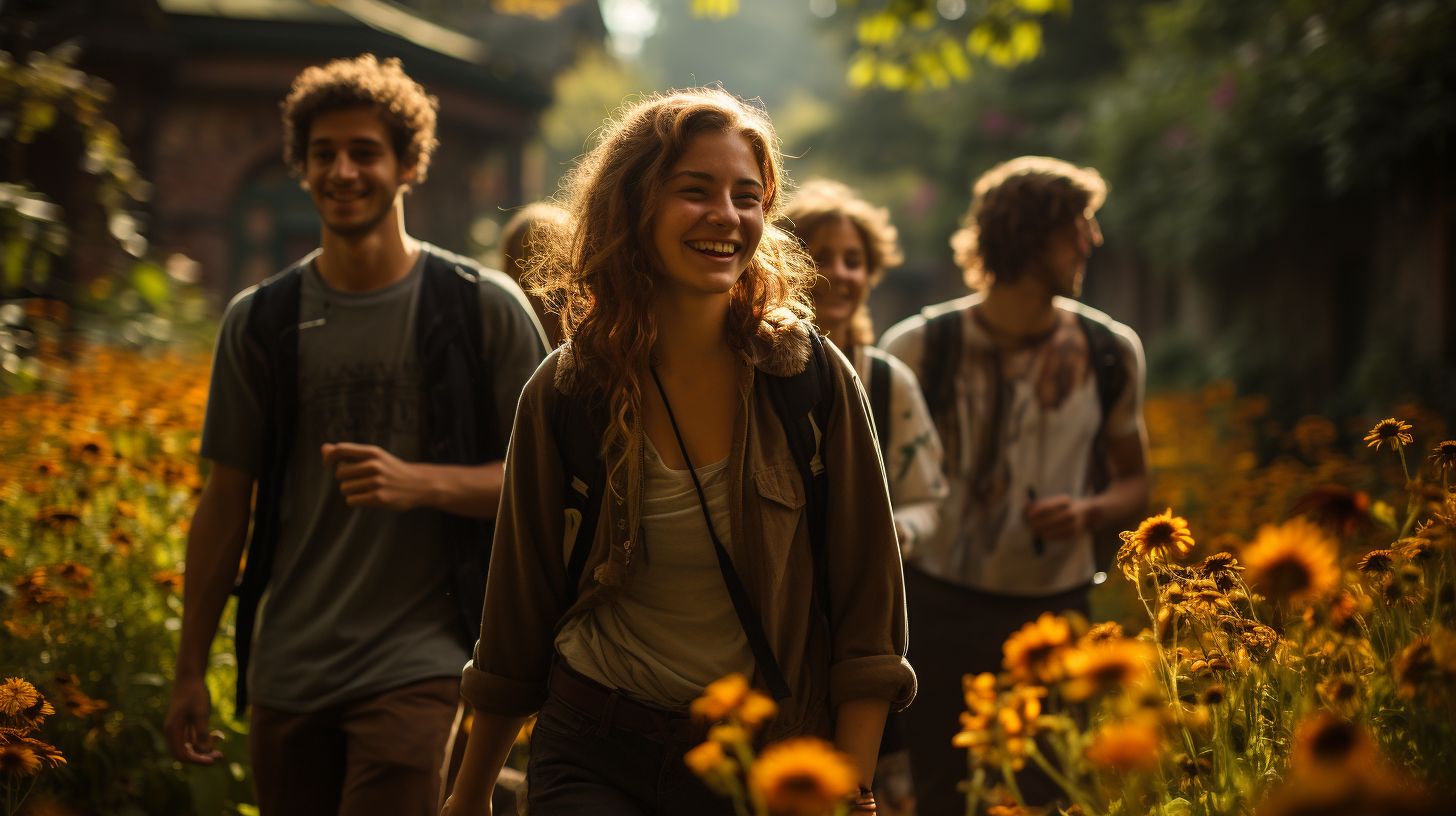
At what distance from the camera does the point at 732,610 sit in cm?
274

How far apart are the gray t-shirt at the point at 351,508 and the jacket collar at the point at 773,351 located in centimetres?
104

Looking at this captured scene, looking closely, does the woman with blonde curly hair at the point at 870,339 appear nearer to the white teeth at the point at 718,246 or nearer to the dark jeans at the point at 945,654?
the dark jeans at the point at 945,654

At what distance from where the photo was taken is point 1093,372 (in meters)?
4.91

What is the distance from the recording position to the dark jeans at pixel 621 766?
265cm

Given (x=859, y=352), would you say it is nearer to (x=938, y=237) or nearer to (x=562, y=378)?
(x=562, y=378)

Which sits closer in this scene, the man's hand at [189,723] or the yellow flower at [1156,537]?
the yellow flower at [1156,537]

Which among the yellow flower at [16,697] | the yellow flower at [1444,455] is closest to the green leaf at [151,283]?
the yellow flower at [16,697]

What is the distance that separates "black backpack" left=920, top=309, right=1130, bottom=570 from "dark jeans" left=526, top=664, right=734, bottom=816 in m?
2.47

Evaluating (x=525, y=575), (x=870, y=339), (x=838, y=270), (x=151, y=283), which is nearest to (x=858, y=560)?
(x=525, y=575)

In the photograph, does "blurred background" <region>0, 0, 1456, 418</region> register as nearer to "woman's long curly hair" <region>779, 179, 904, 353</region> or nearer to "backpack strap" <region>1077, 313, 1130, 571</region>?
"woman's long curly hair" <region>779, 179, 904, 353</region>

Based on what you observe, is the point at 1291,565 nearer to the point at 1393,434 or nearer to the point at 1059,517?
the point at 1393,434

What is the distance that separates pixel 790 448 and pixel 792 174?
26.1ft

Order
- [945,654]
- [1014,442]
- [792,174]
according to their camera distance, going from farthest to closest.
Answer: [792,174], [1014,442], [945,654]

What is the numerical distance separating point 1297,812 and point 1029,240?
381 centimetres
